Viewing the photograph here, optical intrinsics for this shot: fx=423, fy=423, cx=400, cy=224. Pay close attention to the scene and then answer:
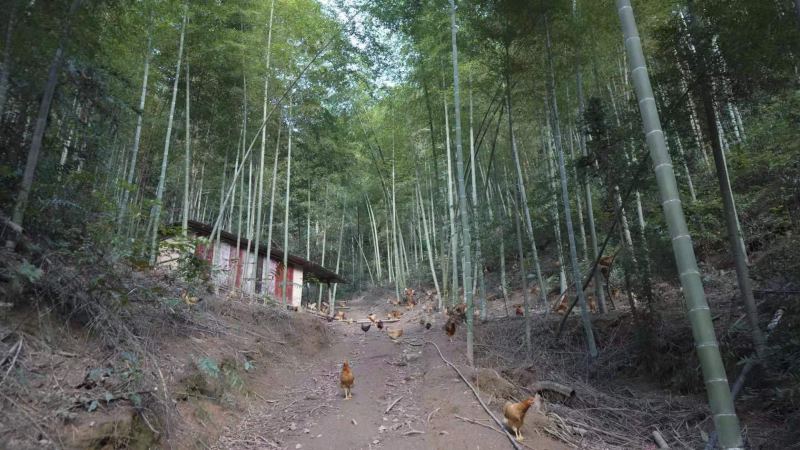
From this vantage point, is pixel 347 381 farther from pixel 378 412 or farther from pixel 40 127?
pixel 40 127

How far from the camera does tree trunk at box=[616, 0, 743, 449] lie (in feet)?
6.76

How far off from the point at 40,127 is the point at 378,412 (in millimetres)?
4052

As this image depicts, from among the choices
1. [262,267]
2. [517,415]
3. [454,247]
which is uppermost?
[262,267]

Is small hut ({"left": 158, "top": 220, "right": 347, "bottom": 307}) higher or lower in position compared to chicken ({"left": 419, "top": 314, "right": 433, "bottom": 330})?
higher

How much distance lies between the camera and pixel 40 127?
11.3 ft

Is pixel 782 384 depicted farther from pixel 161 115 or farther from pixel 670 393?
pixel 161 115

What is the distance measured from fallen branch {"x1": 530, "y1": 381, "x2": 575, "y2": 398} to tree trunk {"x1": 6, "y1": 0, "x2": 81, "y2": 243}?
519 cm

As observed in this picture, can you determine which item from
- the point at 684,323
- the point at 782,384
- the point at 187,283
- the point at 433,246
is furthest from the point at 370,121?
the point at 782,384

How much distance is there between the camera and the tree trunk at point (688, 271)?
2061 mm

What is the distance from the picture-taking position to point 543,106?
26.6ft

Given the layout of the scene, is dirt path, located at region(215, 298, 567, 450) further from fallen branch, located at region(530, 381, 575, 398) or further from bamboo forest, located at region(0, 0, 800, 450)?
fallen branch, located at region(530, 381, 575, 398)

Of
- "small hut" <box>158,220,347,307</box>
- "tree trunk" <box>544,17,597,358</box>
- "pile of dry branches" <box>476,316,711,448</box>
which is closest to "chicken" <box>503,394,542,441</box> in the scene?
"pile of dry branches" <box>476,316,711,448</box>

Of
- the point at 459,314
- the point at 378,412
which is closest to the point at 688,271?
the point at 378,412

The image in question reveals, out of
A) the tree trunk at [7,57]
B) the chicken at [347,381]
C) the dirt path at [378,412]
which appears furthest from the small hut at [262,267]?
the tree trunk at [7,57]
